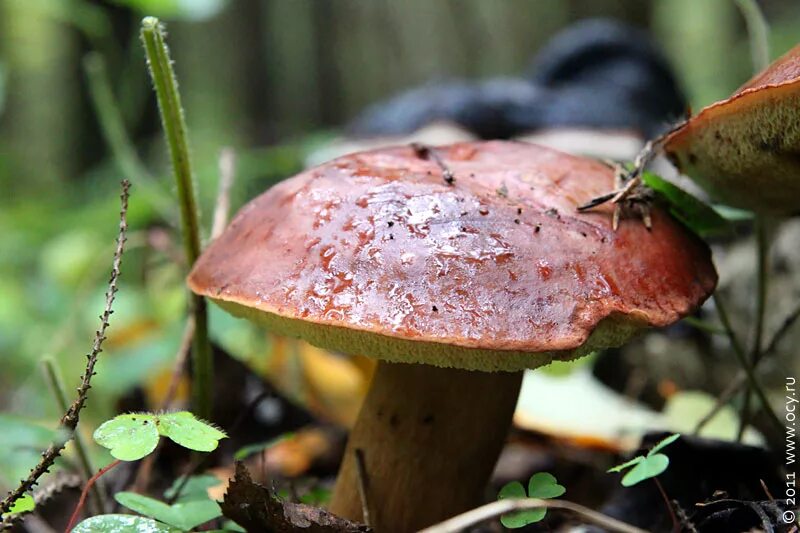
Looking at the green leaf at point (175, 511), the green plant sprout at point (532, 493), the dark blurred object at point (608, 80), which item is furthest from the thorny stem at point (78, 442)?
the dark blurred object at point (608, 80)

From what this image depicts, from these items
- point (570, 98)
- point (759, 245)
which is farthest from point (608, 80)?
point (759, 245)

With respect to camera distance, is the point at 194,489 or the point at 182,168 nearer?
the point at 194,489

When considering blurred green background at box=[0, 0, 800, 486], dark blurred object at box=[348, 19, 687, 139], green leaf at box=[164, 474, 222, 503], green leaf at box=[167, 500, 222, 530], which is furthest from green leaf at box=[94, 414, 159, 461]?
dark blurred object at box=[348, 19, 687, 139]

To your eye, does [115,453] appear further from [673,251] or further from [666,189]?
[666,189]

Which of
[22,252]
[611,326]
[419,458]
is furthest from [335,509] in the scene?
[22,252]

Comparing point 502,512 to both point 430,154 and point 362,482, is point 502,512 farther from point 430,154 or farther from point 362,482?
point 430,154

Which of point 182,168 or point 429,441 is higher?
point 182,168

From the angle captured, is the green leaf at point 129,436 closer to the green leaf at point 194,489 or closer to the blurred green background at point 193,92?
the green leaf at point 194,489
